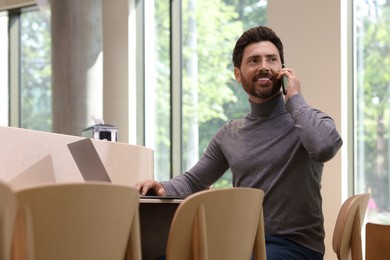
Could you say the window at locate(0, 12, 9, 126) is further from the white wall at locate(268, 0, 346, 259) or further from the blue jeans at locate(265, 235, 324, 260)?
the blue jeans at locate(265, 235, 324, 260)

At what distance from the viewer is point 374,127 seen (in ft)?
A: 20.3

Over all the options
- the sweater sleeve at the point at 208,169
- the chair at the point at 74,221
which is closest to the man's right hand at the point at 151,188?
the sweater sleeve at the point at 208,169

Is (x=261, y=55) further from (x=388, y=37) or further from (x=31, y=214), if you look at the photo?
(x=388, y=37)

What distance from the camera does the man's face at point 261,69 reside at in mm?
3279

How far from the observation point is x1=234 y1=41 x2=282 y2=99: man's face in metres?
3.28

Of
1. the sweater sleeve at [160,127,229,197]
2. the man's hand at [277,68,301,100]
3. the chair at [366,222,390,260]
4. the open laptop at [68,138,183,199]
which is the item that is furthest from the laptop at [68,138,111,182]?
the chair at [366,222,390,260]

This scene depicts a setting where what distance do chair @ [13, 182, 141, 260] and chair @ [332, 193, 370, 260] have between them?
3.95 feet

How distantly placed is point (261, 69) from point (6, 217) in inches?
74.9

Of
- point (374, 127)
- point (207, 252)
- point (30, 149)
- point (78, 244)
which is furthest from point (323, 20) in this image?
point (78, 244)

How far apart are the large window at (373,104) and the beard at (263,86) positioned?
9.93 ft

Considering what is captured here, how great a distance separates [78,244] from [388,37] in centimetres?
478

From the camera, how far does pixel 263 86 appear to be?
328 cm

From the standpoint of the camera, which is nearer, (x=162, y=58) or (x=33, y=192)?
(x=33, y=192)

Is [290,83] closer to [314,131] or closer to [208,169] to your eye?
[314,131]
